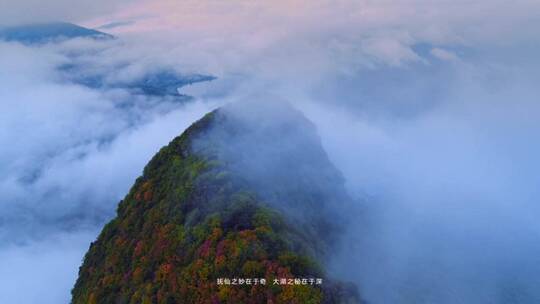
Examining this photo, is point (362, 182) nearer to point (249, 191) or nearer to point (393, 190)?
point (393, 190)

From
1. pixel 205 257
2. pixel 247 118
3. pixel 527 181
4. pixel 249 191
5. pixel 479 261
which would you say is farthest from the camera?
pixel 527 181

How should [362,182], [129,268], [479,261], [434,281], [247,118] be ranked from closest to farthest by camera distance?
[129,268] → [434,281] → [247,118] → [479,261] → [362,182]

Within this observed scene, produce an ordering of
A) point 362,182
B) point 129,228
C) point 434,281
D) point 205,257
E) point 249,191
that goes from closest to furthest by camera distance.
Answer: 1. point 205,257
2. point 249,191
3. point 129,228
4. point 434,281
5. point 362,182

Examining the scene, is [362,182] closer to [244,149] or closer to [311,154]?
[311,154]

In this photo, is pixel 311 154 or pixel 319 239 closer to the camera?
pixel 319 239

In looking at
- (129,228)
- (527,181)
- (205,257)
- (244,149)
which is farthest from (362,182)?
(527,181)

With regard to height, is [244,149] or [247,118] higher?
[247,118]

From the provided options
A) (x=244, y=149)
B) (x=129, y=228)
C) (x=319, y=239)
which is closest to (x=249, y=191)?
(x=319, y=239)

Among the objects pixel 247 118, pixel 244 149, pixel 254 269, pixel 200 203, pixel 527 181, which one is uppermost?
pixel 527 181

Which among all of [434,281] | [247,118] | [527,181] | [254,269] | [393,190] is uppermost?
[527,181]
